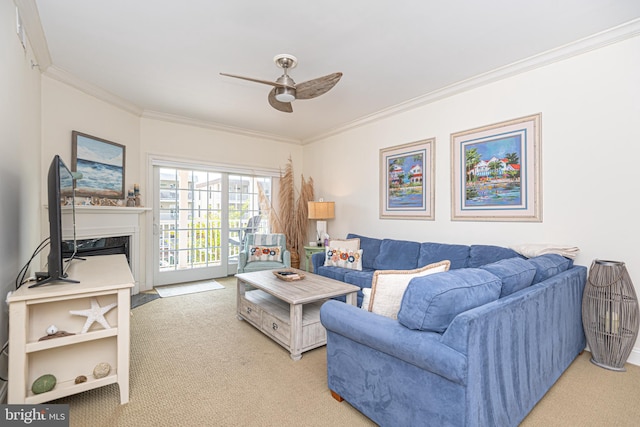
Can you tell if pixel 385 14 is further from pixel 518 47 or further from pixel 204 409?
pixel 204 409

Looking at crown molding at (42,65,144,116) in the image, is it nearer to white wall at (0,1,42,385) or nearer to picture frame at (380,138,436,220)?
white wall at (0,1,42,385)

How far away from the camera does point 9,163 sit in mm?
2002

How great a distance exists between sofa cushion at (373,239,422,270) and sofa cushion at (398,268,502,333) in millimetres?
2102

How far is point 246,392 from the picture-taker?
1.95 m

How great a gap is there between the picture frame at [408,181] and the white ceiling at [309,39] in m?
0.74

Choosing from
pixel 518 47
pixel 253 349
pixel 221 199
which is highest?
pixel 518 47

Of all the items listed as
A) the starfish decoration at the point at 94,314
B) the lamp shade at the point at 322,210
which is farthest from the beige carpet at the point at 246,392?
the lamp shade at the point at 322,210

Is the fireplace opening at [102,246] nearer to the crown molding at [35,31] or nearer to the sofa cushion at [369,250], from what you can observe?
the crown molding at [35,31]

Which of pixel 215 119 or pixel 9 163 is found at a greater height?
pixel 215 119

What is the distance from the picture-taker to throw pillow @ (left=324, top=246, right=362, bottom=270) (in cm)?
379

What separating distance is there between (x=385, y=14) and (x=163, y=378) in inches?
123

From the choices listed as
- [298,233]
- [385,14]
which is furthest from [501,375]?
[298,233]

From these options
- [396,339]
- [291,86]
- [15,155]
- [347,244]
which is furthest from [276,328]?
[15,155]

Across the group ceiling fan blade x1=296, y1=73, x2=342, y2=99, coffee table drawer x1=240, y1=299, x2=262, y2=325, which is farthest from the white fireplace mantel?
ceiling fan blade x1=296, y1=73, x2=342, y2=99
